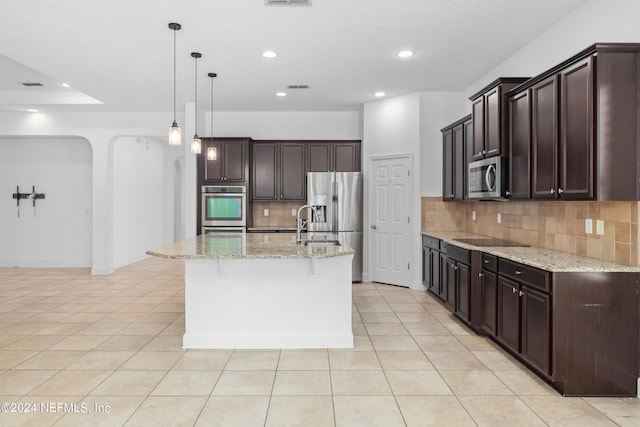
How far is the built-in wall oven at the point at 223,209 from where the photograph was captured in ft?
21.0

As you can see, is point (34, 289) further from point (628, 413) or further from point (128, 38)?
point (628, 413)

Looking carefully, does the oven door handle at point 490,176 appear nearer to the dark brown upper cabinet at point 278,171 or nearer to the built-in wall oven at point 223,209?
the dark brown upper cabinet at point 278,171

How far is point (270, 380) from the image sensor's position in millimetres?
2936

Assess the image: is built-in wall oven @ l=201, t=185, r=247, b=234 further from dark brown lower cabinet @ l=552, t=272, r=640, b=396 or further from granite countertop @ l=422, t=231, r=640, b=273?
dark brown lower cabinet @ l=552, t=272, r=640, b=396

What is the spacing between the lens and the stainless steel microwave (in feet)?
12.3

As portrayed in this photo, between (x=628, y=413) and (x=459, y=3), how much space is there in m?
3.11

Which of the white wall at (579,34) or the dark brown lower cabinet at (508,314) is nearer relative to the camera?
the white wall at (579,34)

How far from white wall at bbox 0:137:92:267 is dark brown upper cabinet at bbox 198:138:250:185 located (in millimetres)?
2887

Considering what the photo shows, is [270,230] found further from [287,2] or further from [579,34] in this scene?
[579,34]

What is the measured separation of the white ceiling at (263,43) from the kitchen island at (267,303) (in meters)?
2.03

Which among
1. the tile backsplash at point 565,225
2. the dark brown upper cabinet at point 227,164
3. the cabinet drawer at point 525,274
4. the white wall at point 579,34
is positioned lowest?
the cabinet drawer at point 525,274

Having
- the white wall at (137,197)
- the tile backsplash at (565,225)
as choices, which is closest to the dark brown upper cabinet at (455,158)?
the tile backsplash at (565,225)

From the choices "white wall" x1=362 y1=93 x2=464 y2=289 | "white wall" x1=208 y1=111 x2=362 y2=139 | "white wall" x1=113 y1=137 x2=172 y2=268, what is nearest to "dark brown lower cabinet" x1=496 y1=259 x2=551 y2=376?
"white wall" x1=362 y1=93 x2=464 y2=289

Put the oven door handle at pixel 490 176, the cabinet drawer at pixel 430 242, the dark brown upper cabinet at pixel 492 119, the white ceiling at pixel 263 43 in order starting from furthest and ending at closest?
the cabinet drawer at pixel 430 242 < the oven door handle at pixel 490 176 < the dark brown upper cabinet at pixel 492 119 < the white ceiling at pixel 263 43
